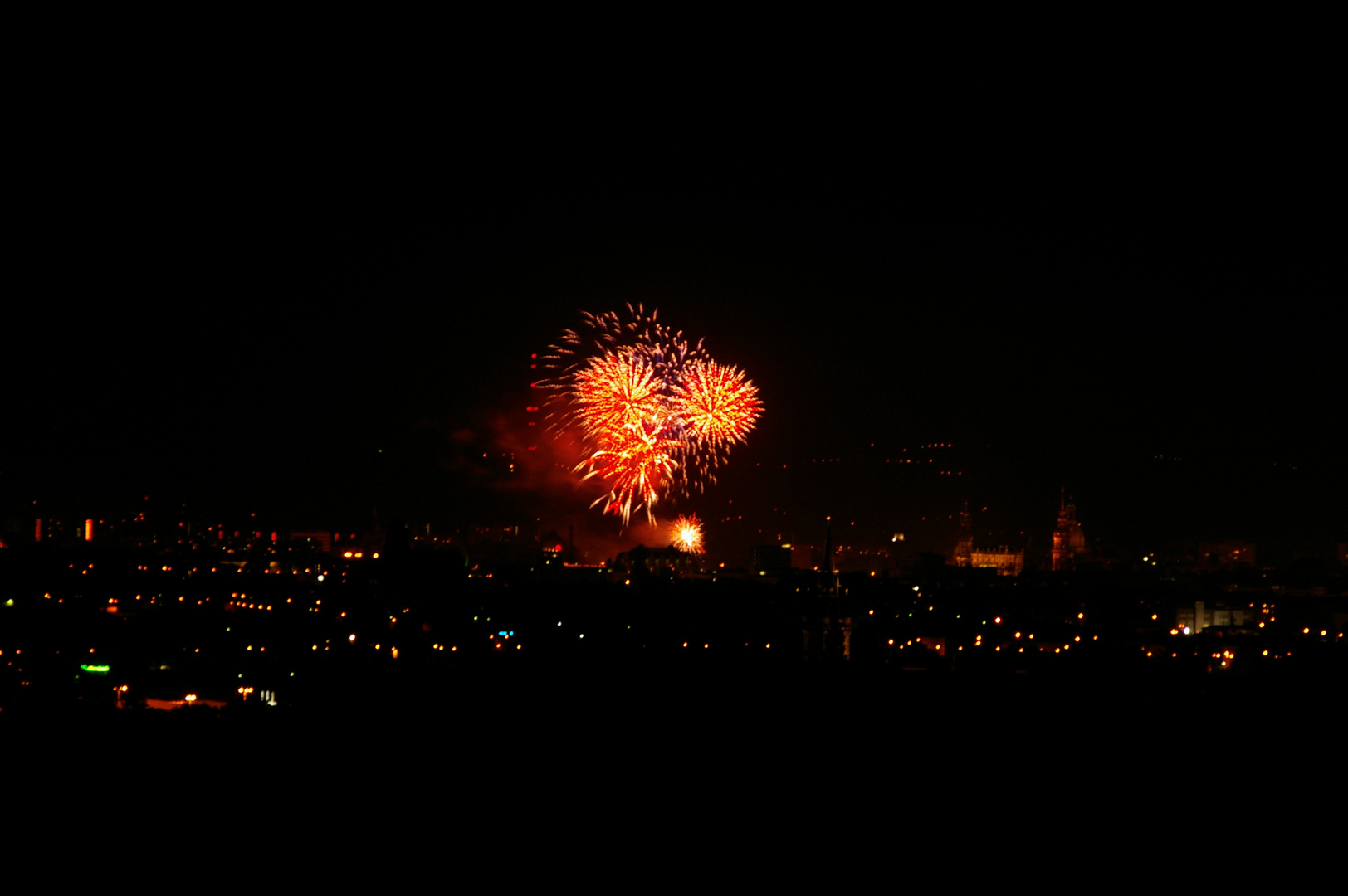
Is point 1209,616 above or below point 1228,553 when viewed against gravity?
below

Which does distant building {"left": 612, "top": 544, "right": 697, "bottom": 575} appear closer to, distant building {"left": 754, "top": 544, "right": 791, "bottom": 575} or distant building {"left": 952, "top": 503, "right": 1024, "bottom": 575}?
distant building {"left": 754, "top": 544, "right": 791, "bottom": 575}

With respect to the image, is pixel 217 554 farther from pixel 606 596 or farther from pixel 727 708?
pixel 727 708

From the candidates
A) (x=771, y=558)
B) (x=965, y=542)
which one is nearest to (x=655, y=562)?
(x=771, y=558)

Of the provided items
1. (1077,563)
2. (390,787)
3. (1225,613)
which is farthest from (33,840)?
(1077,563)

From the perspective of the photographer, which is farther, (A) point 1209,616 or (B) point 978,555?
(B) point 978,555

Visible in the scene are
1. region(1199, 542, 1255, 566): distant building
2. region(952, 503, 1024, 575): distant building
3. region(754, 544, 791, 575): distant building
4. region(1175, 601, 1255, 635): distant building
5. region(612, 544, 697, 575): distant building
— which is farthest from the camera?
region(952, 503, 1024, 575): distant building

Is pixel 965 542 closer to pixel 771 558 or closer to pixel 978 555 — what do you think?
pixel 978 555

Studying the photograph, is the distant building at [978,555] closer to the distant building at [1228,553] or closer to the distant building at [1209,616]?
the distant building at [1228,553]

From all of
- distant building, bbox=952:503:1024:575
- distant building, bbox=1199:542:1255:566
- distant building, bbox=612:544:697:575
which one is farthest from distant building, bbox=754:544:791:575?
distant building, bbox=1199:542:1255:566

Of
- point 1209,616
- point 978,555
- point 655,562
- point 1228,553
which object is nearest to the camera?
point 1209,616
